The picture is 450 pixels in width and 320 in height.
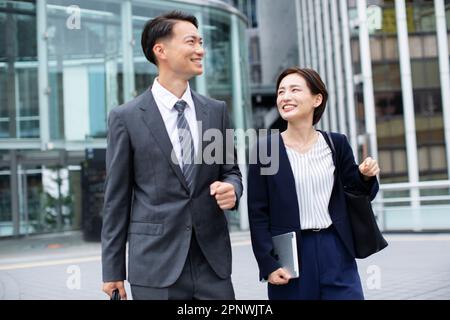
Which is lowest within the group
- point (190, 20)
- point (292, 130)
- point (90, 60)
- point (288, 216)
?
point (288, 216)

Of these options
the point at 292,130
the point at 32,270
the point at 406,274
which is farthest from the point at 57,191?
the point at 292,130

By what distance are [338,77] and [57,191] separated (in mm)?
10243

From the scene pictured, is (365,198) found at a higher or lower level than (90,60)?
lower

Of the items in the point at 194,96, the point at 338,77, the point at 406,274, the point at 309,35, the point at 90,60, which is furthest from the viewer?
the point at 309,35

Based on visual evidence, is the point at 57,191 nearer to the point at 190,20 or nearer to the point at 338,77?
the point at 338,77

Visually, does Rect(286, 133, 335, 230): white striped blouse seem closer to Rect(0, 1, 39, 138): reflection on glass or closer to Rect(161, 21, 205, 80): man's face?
Rect(161, 21, 205, 80): man's face

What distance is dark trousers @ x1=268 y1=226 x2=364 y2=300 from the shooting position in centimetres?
233

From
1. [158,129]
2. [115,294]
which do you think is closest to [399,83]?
[158,129]

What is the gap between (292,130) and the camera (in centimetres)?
247

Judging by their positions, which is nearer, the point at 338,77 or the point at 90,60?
the point at 90,60

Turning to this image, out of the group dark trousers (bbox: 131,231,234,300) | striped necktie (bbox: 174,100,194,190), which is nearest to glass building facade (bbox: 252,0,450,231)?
striped necktie (bbox: 174,100,194,190)

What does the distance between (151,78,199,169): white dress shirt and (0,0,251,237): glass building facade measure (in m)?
9.79

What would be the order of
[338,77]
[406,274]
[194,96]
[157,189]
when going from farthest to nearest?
[338,77] < [406,274] < [194,96] < [157,189]

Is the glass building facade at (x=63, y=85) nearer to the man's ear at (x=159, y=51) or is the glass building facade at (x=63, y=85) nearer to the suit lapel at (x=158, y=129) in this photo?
the man's ear at (x=159, y=51)
